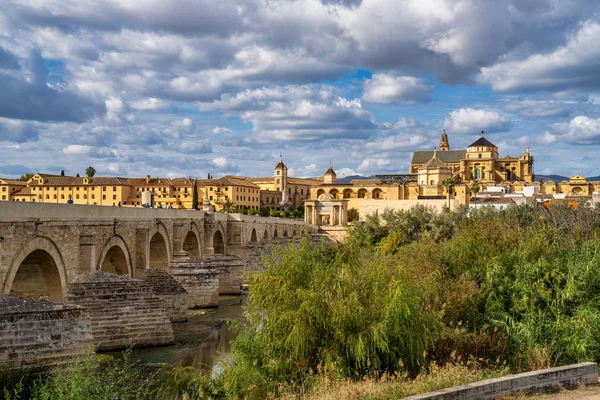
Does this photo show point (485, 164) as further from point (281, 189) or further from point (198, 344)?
point (198, 344)

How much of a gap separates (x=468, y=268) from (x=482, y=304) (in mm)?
2143

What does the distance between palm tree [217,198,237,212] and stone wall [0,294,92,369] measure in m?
76.7

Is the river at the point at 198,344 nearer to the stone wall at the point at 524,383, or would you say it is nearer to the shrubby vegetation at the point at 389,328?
the shrubby vegetation at the point at 389,328

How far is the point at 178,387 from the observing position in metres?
13.3

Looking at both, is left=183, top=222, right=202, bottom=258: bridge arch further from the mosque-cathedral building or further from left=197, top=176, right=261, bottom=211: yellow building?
left=197, top=176, right=261, bottom=211: yellow building

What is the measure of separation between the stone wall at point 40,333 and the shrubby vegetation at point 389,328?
63 cm

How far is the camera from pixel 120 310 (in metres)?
17.5

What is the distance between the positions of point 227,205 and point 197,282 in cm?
6656

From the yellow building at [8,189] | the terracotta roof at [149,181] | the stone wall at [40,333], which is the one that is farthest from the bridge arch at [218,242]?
the terracotta roof at [149,181]

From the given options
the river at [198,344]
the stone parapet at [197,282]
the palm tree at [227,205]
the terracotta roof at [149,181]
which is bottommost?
the river at [198,344]

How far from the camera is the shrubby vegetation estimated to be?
1041 cm

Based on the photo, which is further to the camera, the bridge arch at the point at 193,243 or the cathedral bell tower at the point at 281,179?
the cathedral bell tower at the point at 281,179

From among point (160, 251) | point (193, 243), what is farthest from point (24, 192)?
point (160, 251)

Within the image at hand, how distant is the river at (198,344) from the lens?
16.8 meters
